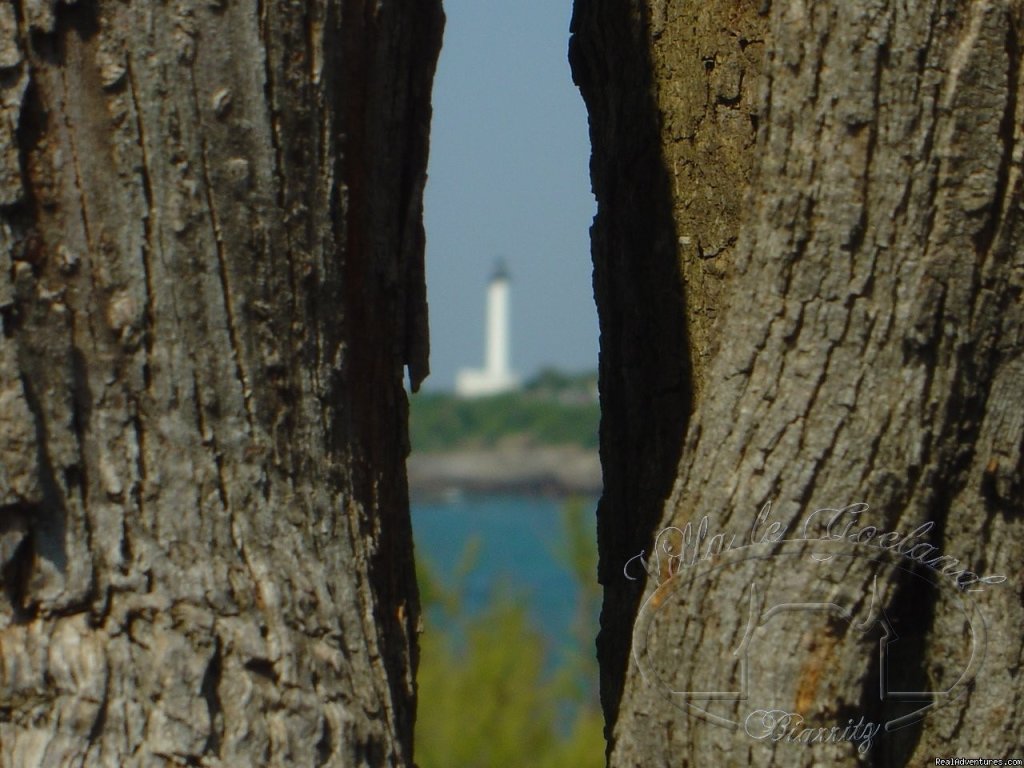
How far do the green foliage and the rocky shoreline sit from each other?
4964 centimetres

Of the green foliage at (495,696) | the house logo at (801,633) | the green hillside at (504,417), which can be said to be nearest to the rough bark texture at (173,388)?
the house logo at (801,633)

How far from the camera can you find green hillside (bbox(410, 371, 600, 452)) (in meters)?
58.8

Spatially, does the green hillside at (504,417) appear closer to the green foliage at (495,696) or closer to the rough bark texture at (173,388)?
the green foliage at (495,696)

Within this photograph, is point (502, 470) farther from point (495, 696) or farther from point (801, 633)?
point (801, 633)

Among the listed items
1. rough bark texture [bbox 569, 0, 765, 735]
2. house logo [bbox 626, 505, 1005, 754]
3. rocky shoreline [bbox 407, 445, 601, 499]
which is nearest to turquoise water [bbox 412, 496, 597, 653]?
rocky shoreline [bbox 407, 445, 601, 499]

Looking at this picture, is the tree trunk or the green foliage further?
the green foliage

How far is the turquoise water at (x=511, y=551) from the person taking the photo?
9961 millimetres

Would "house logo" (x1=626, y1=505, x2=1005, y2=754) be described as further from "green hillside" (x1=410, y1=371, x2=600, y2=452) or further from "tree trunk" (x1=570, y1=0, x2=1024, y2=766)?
"green hillside" (x1=410, y1=371, x2=600, y2=452)

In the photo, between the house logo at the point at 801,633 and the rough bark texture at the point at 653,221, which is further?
the rough bark texture at the point at 653,221

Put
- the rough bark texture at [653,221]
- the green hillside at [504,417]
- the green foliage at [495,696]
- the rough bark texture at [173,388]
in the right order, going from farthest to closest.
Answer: the green hillside at [504,417]
the green foliage at [495,696]
the rough bark texture at [653,221]
the rough bark texture at [173,388]

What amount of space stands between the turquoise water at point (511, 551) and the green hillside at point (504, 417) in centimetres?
271

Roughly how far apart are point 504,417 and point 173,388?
60.3 m

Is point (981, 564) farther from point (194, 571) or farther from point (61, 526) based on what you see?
point (61, 526)

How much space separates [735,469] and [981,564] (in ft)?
1.27
